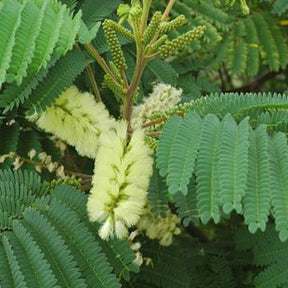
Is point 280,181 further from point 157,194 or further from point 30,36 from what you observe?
point 30,36

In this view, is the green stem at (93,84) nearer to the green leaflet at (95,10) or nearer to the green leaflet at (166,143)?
the green leaflet at (95,10)

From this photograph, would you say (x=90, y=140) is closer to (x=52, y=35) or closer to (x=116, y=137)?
(x=116, y=137)

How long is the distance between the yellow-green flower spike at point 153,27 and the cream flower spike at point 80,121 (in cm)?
26

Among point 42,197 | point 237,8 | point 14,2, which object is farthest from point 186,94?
point 14,2

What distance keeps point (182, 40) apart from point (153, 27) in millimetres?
84

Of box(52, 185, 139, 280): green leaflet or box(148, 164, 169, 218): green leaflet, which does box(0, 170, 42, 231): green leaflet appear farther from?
box(148, 164, 169, 218): green leaflet

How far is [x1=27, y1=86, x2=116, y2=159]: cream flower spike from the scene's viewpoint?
1589 millimetres

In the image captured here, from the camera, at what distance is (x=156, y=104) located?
1672 millimetres

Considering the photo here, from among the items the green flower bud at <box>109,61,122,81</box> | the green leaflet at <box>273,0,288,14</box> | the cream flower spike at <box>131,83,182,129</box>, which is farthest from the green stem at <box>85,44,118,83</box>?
the green leaflet at <box>273,0,288,14</box>

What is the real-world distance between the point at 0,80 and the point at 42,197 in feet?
1.53

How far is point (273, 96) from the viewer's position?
1552 mm

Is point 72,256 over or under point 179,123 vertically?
under

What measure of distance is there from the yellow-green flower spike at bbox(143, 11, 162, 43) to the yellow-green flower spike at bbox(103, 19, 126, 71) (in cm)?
9

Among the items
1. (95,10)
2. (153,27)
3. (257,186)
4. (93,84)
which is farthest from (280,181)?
(95,10)
